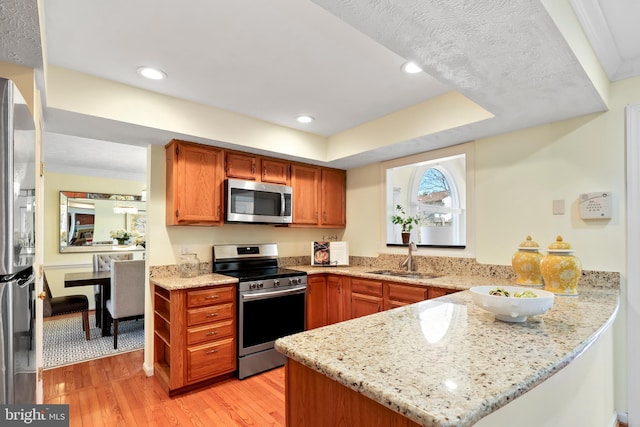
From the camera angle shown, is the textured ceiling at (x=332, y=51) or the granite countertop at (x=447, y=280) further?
the granite countertop at (x=447, y=280)

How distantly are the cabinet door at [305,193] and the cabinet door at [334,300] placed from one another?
0.76m

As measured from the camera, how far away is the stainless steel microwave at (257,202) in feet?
10.3

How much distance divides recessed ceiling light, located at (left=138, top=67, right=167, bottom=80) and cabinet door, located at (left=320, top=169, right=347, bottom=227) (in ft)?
6.96

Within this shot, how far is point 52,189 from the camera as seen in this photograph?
526cm

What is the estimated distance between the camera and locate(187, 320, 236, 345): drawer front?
2.61 metres

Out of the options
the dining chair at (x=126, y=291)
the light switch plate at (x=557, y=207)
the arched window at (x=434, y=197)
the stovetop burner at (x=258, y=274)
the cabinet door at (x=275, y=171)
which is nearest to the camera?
the light switch plate at (x=557, y=207)

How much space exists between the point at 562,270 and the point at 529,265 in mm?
266

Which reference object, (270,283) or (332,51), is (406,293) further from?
(332,51)

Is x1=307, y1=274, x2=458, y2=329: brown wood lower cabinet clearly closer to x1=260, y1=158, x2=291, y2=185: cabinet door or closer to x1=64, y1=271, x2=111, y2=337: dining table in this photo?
x1=260, y1=158, x2=291, y2=185: cabinet door

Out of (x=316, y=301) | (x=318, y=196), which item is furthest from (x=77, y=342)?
(x=318, y=196)

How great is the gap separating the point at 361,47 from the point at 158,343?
3.02 meters

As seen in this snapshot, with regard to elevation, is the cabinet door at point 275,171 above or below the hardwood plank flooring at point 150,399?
above

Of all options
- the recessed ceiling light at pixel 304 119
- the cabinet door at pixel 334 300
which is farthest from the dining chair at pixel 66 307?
the recessed ceiling light at pixel 304 119

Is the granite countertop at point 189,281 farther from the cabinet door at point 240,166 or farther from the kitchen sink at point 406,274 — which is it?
the kitchen sink at point 406,274
